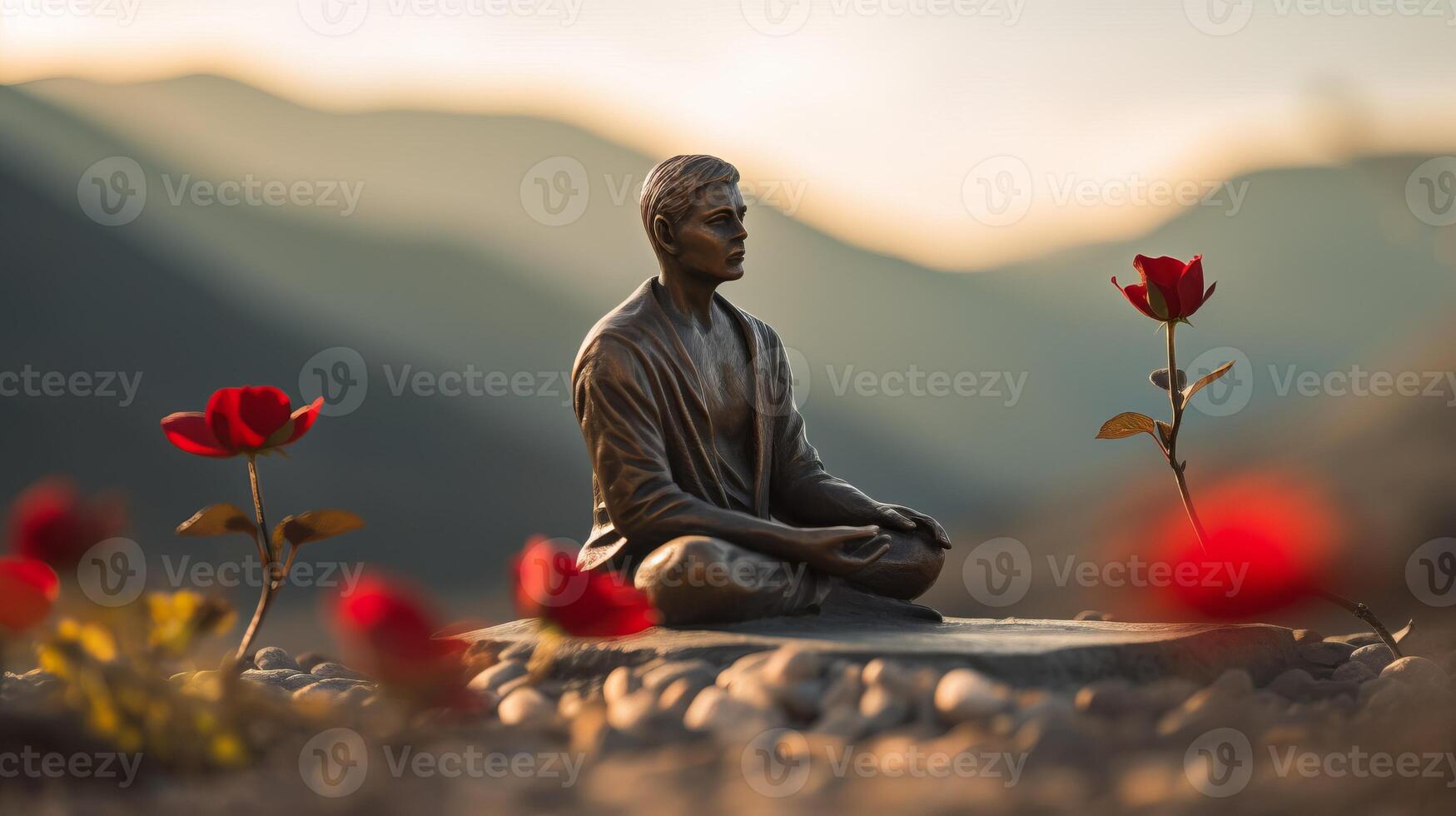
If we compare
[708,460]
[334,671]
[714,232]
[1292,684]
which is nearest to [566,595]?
[708,460]

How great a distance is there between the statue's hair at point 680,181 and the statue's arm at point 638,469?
1.61 feet

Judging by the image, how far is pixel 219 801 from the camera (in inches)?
92.3

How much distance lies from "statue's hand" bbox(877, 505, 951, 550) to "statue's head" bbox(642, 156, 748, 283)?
972mm

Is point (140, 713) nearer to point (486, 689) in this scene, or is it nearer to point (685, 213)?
point (486, 689)

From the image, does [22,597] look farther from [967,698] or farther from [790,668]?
[967,698]

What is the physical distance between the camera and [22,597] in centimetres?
244

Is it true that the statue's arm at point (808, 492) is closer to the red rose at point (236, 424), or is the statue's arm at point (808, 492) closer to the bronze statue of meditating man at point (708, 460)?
the bronze statue of meditating man at point (708, 460)

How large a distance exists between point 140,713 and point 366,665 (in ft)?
1.44

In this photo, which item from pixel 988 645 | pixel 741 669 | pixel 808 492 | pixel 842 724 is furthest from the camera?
pixel 808 492

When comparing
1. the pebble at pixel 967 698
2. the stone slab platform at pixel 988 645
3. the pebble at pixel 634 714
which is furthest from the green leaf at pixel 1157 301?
the pebble at pixel 634 714

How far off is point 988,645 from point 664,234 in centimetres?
175

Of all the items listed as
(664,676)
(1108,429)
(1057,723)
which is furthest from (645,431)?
(1057,723)

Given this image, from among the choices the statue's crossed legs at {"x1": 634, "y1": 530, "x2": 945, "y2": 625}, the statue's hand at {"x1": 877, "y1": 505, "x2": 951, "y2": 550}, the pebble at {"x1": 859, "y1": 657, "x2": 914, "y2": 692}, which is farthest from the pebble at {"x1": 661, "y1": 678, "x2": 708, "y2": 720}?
the statue's hand at {"x1": 877, "y1": 505, "x2": 951, "y2": 550}

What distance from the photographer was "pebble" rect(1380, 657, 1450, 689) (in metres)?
3.75
